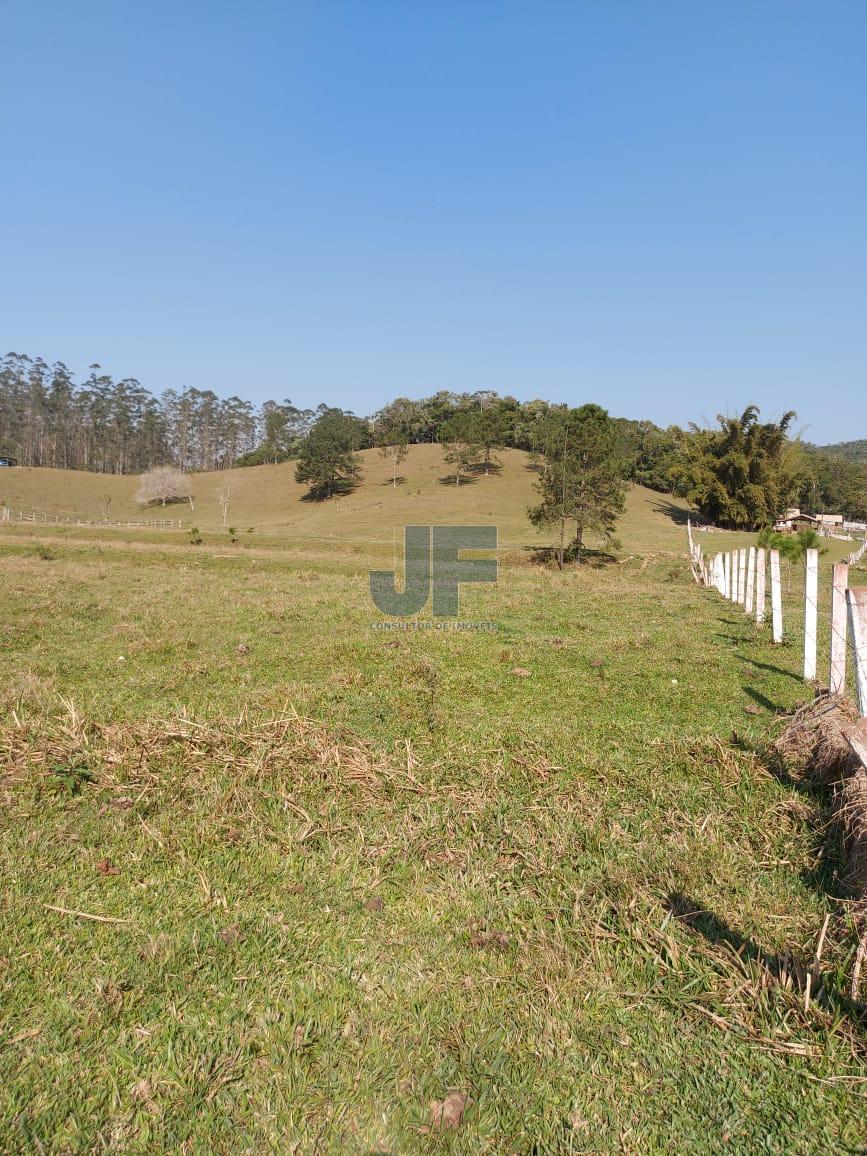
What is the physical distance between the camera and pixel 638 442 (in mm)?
97625

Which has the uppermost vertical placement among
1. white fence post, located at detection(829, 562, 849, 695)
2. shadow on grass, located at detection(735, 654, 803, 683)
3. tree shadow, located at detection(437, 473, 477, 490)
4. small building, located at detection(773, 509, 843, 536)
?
tree shadow, located at detection(437, 473, 477, 490)

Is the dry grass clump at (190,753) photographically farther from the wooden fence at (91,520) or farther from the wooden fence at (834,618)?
the wooden fence at (91,520)

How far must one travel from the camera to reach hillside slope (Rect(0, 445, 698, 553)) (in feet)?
178

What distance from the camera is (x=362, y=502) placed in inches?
2916

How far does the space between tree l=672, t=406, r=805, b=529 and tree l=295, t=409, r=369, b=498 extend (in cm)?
4015

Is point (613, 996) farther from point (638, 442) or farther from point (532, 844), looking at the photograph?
point (638, 442)

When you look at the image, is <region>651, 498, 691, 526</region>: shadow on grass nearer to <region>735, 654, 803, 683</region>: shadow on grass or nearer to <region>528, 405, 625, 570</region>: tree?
<region>528, 405, 625, 570</region>: tree

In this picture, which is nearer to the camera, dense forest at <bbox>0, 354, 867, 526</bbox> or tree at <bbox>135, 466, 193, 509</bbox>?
dense forest at <bbox>0, 354, 867, 526</bbox>

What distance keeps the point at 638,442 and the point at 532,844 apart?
100m

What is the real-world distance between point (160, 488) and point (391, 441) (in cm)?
3262

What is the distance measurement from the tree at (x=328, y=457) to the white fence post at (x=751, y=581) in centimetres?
6730

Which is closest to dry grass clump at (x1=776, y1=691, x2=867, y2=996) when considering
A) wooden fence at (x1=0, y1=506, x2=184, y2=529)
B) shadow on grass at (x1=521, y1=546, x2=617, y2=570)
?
shadow on grass at (x1=521, y1=546, x2=617, y2=570)

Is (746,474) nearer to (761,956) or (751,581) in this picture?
(751,581)

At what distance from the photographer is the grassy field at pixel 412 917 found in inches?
98.8
